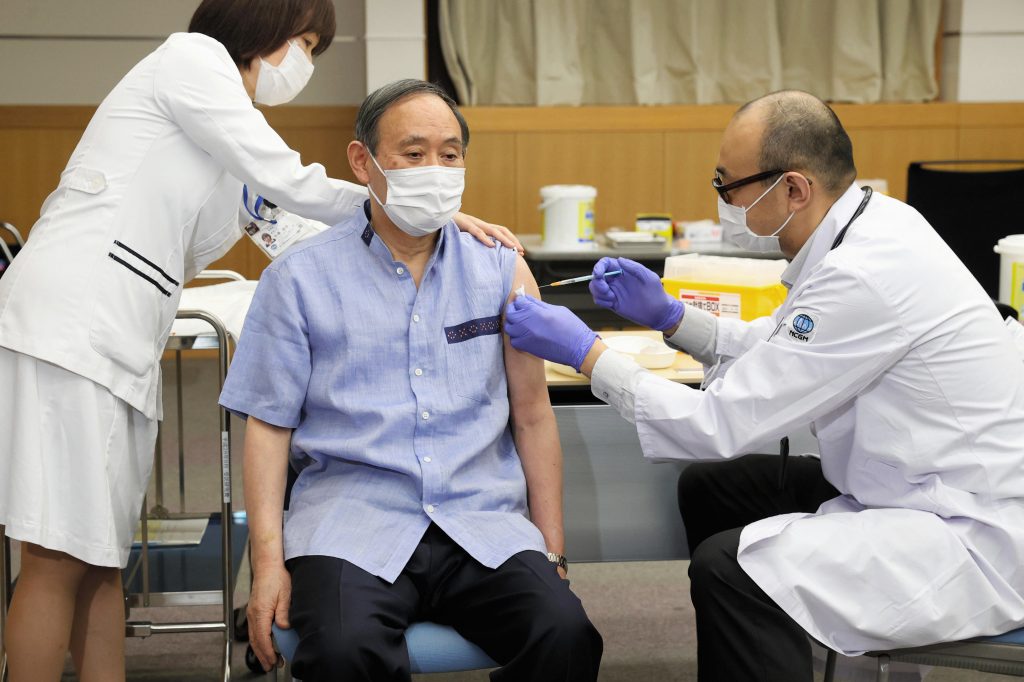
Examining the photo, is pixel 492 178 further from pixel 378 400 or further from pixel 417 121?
pixel 378 400

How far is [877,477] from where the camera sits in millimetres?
1644

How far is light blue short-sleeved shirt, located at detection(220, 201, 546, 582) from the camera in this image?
1690mm

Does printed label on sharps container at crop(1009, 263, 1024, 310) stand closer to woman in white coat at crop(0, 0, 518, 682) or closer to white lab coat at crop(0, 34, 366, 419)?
woman in white coat at crop(0, 0, 518, 682)

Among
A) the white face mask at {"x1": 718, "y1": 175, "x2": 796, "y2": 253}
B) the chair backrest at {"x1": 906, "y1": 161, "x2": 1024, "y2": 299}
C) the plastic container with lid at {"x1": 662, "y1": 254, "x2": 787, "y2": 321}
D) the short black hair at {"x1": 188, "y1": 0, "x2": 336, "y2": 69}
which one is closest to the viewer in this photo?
the white face mask at {"x1": 718, "y1": 175, "x2": 796, "y2": 253}

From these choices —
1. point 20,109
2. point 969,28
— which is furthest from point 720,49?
point 20,109

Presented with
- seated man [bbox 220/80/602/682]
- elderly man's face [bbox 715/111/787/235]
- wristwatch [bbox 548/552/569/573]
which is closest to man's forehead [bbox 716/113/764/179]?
elderly man's face [bbox 715/111/787/235]

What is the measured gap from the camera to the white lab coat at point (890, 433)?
5.00 feet

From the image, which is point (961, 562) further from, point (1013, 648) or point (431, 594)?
point (431, 594)

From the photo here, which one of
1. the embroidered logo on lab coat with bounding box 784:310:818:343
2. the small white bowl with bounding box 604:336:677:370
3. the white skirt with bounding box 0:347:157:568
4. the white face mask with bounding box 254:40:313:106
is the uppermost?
the white face mask with bounding box 254:40:313:106

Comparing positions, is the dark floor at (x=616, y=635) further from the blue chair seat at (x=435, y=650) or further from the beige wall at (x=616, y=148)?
the beige wall at (x=616, y=148)

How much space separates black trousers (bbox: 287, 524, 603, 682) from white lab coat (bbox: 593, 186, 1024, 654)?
0.28 meters

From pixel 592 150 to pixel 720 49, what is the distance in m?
0.86

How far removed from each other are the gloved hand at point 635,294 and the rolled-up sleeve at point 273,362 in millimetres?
595

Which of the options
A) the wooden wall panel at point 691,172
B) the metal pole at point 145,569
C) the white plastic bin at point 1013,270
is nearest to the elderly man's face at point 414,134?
the metal pole at point 145,569
